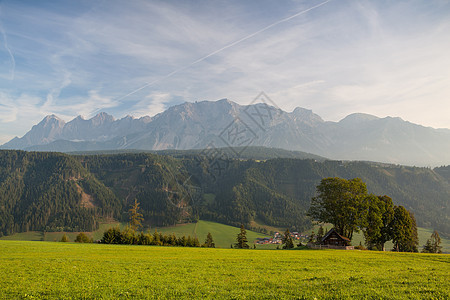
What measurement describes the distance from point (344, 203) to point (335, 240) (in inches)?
370

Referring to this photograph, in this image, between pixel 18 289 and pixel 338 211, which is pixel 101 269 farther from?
pixel 338 211

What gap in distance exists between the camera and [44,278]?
16109 mm

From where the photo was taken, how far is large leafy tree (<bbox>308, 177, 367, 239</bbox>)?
168ft

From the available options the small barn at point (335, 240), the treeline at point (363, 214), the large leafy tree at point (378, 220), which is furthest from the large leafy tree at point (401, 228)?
the small barn at point (335, 240)

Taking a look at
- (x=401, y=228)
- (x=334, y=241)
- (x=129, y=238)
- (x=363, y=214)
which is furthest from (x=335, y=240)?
(x=129, y=238)

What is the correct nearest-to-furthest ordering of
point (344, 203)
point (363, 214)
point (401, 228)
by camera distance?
point (363, 214) < point (344, 203) < point (401, 228)

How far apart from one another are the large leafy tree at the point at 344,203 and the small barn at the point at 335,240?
1912 mm

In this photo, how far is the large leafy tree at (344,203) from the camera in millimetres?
51062

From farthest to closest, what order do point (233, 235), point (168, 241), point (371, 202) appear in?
1. point (233, 235)
2. point (168, 241)
3. point (371, 202)

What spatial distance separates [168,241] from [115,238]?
15.6 m

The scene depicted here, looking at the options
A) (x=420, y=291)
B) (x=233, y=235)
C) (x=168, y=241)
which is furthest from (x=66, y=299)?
(x=233, y=235)

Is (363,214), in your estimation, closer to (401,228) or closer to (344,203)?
(344,203)

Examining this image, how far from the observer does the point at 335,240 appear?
5434cm

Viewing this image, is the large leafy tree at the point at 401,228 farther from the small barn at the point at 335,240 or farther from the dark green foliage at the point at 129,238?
the dark green foliage at the point at 129,238
